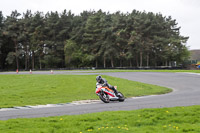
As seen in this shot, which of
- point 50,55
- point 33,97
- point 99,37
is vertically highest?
point 99,37

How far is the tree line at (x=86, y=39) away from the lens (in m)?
75.1

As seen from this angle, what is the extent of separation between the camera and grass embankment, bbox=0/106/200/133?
294 inches

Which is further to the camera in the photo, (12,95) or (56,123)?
(12,95)

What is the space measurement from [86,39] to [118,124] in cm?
7037

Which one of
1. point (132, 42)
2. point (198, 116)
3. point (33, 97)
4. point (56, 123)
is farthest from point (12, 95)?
point (132, 42)

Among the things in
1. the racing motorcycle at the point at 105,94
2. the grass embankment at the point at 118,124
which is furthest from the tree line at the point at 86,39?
the grass embankment at the point at 118,124

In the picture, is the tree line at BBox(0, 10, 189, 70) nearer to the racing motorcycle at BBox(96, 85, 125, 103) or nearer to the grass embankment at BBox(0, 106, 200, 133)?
the racing motorcycle at BBox(96, 85, 125, 103)

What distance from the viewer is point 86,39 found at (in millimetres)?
77875

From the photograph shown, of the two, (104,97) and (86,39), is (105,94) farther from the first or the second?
(86,39)

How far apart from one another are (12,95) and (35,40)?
59.7 m

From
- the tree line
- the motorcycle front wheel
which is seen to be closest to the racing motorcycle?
the motorcycle front wheel

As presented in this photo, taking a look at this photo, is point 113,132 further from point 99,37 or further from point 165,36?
point 165,36

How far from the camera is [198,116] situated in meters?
9.26

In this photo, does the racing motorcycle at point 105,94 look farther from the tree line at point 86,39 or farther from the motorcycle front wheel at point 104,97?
the tree line at point 86,39
